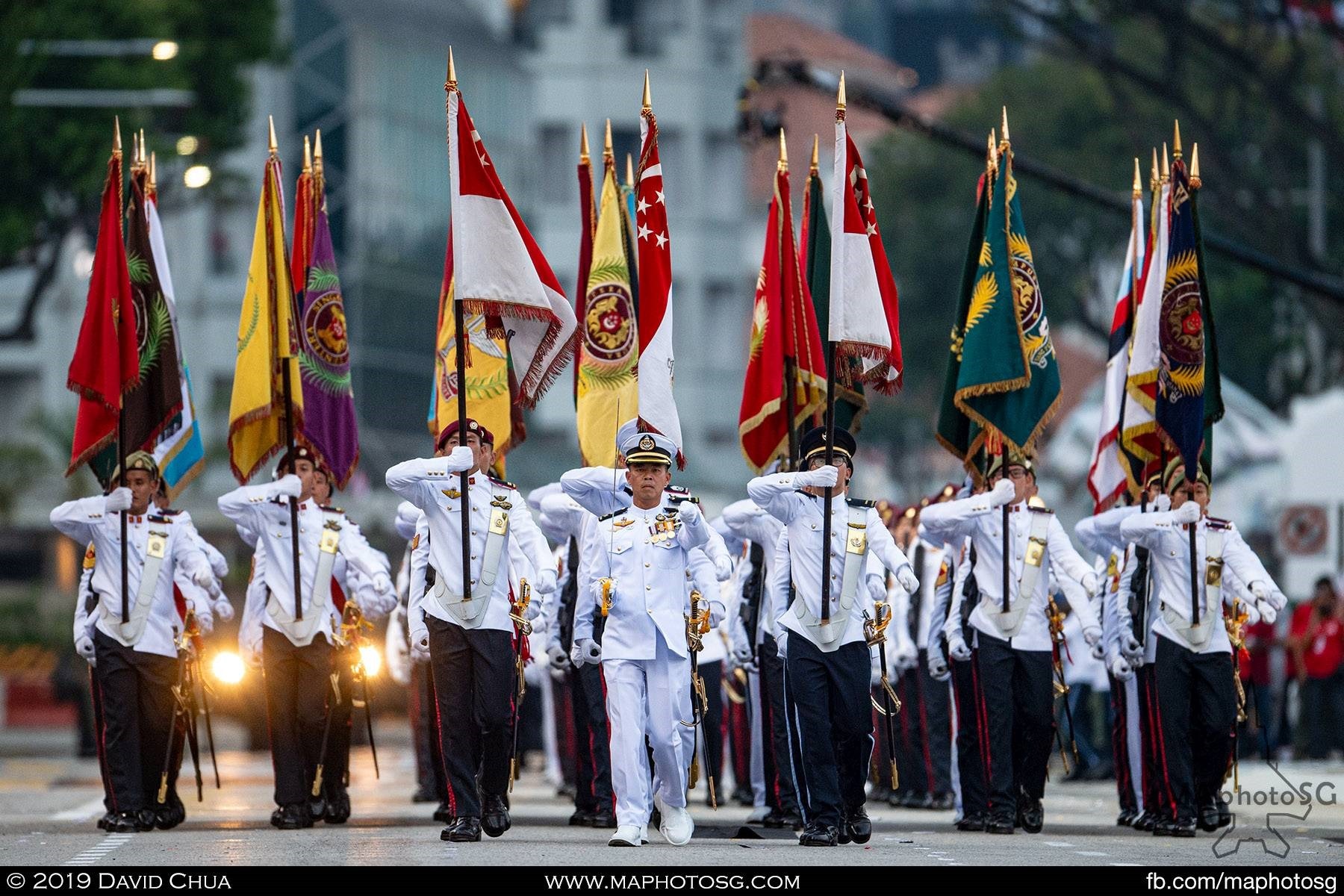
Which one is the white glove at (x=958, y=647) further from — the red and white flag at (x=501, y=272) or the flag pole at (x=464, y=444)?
the flag pole at (x=464, y=444)

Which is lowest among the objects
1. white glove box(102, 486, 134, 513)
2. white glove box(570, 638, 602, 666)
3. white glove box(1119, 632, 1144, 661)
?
white glove box(1119, 632, 1144, 661)

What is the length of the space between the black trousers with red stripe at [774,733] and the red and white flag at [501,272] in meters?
2.20

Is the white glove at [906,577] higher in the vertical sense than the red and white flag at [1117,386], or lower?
lower

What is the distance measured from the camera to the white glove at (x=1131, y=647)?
15.6 metres

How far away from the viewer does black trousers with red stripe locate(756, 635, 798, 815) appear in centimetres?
1559

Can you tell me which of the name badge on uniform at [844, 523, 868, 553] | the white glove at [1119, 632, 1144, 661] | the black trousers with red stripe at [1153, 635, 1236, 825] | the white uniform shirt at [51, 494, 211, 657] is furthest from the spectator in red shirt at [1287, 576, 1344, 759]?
the white uniform shirt at [51, 494, 211, 657]

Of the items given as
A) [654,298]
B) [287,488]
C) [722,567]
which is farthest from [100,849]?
[654,298]

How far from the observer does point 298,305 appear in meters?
17.0

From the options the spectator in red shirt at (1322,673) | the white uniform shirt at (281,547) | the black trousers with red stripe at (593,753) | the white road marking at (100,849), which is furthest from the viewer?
the spectator in red shirt at (1322,673)

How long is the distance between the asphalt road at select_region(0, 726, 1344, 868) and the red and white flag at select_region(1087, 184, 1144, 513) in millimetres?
2260

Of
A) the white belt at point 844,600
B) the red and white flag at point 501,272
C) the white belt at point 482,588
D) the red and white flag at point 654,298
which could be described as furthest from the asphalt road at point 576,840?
the red and white flag at point 501,272

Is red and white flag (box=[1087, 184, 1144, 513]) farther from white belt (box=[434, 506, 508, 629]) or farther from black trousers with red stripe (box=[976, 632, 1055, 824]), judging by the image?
white belt (box=[434, 506, 508, 629])
